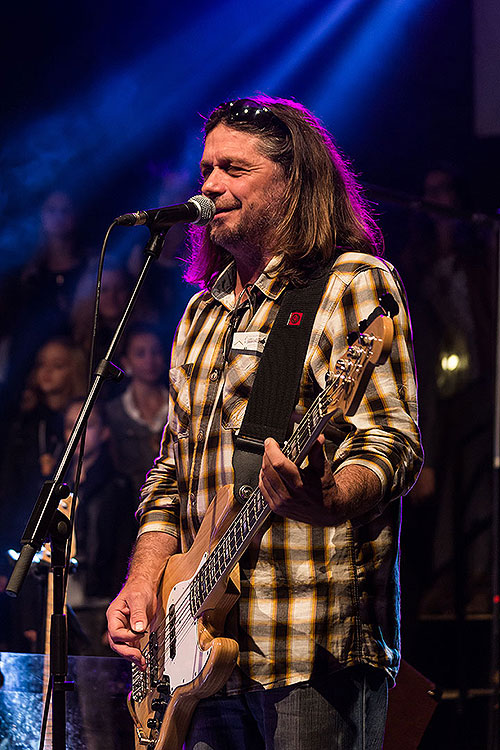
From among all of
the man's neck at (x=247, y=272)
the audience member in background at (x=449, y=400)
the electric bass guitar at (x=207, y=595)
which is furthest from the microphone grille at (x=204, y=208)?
the audience member in background at (x=449, y=400)

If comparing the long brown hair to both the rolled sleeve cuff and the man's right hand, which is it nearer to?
the rolled sleeve cuff

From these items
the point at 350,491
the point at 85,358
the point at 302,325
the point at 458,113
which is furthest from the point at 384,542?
the point at 458,113

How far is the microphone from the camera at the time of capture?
2090mm

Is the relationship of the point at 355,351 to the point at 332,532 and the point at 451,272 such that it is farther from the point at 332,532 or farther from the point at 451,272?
the point at 451,272

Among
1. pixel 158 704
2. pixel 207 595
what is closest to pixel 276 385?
pixel 207 595

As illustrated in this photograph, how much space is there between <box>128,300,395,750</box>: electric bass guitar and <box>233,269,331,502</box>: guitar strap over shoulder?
9 cm

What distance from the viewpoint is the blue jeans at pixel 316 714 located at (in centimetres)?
170

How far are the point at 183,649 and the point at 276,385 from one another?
1.94 ft

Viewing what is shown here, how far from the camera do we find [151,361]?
15.1 feet

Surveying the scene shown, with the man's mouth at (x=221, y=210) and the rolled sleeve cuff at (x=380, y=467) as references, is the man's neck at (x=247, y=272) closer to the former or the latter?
the man's mouth at (x=221, y=210)

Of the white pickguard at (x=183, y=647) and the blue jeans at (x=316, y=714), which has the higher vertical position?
the white pickguard at (x=183, y=647)

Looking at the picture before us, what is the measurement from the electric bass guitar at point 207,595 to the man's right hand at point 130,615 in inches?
0.8

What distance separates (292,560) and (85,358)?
284 centimetres

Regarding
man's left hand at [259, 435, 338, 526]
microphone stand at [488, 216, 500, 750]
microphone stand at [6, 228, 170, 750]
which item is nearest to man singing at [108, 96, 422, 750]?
man's left hand at [259, 435, 338, 526]
